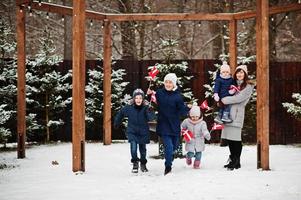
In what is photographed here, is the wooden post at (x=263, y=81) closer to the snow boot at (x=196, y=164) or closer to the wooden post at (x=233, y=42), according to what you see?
the snow boot at (x=196, y=164)

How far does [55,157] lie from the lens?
33.8 ft

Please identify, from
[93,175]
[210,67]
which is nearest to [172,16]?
[210,67]

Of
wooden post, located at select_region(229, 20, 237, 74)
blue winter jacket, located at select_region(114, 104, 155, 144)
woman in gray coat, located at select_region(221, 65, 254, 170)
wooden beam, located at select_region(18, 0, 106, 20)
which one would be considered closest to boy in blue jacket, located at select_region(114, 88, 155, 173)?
blue winter jacket, located at select_region(114, 104, 155, 144)

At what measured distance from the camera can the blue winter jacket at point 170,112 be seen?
8.10 metres

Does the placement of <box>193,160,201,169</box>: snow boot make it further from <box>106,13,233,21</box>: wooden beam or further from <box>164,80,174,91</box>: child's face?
<box>106,13,233,21</box>: wooden beam

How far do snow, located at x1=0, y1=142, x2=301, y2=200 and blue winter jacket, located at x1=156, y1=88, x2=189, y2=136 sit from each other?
2.60ft

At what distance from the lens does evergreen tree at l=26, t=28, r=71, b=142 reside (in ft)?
44.0

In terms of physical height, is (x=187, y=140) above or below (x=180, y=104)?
below

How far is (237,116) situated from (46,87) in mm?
7027

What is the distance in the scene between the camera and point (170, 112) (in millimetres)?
8133

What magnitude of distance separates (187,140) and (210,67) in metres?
5.88

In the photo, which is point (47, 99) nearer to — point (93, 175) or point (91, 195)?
point (93, 175)

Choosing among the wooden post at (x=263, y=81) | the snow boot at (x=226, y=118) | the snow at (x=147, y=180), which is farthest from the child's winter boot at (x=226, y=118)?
the snow at (x=147, y=180)

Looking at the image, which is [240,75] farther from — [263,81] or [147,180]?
[147,180]
